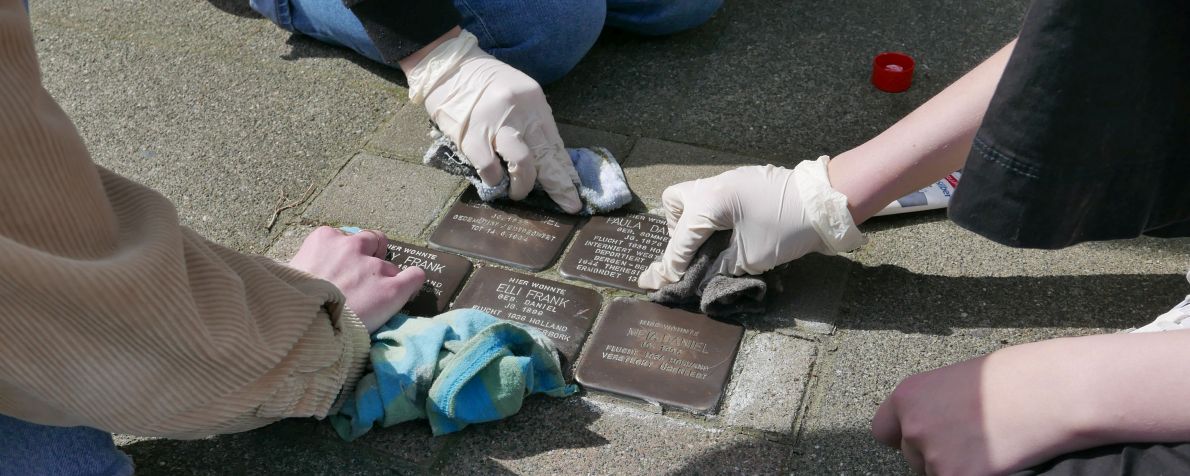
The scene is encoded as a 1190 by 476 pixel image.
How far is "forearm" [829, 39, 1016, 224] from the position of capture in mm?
1821

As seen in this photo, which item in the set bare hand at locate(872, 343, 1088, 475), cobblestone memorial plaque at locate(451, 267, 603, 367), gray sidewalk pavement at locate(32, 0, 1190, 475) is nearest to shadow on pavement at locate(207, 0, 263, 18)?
gray sidewalk pavement at locate(32, 0, 1190, 475)

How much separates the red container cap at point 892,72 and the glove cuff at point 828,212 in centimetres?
85

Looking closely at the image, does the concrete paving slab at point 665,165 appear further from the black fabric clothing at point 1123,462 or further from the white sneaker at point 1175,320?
the black fabric clothing at point 1123,462

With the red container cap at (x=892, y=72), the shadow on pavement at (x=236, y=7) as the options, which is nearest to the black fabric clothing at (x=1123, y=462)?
the red container cap at (x=892, y=72)

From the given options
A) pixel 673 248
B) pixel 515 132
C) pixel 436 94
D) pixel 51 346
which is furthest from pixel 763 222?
pixel 51 346

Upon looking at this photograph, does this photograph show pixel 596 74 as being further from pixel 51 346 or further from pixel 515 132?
pixel 51 346

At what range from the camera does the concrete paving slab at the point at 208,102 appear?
8.07ft

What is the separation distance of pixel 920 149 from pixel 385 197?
1.26m

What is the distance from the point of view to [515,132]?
2264 millimetres

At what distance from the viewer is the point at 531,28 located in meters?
2.72

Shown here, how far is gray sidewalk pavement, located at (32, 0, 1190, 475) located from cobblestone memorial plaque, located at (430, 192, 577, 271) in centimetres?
5

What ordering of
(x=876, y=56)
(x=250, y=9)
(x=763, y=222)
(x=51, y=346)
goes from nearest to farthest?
(x=51, y=346) < (x=763, y=222) < (x=876, y=56) < (x=250, y=9)

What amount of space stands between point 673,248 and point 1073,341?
840 millimetres

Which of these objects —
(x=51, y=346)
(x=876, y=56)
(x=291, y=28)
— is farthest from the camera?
(x=291, y=28)
